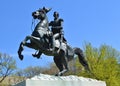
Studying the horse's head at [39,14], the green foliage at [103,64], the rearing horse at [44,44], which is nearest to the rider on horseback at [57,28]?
the rearing horse at [44,44]

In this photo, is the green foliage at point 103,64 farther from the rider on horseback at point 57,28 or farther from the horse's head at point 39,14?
the horse's head at point 39,14

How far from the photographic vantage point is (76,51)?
63.3 feet

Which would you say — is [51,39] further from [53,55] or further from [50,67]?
[50,67]

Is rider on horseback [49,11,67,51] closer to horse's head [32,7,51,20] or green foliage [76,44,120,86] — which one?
horse's head [32,7,51,20]

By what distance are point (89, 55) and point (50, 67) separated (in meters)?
36.5

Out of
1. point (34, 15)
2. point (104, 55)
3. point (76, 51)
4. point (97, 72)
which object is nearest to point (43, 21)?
point (34, 15)

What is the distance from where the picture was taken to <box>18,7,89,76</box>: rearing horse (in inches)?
686

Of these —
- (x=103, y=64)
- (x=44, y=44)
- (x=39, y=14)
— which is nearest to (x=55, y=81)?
(x=44, y=44)

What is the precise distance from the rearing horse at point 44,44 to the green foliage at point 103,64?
22573mm

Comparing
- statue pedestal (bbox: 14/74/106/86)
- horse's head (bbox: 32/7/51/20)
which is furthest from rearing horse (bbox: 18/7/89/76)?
statue pedestal (bbox: 14/74/106/86)

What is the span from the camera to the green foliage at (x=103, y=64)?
1667 inches

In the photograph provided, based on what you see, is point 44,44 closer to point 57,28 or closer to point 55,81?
point 57,28

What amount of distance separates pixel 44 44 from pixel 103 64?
86.9 ft

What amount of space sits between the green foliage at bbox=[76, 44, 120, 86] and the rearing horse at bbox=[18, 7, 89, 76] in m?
22.6
